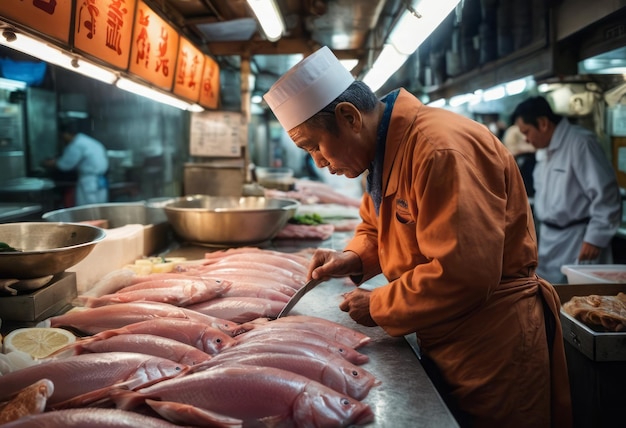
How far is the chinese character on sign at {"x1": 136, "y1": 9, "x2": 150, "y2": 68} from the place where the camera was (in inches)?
160

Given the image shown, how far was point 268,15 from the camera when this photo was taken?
379 centimetres

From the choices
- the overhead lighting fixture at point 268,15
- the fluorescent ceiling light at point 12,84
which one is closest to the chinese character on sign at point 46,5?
the overhead lighting fixture at point 268,15

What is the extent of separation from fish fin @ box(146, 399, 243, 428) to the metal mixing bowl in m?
1.14

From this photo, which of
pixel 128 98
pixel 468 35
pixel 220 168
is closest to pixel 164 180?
pixel 128 98

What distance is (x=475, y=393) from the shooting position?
2.03 metres

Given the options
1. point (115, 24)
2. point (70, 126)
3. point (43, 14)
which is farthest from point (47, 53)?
point (70, 126)

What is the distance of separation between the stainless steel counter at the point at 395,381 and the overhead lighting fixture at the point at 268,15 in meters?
A: 2.25

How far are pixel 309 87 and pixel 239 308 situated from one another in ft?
4.07

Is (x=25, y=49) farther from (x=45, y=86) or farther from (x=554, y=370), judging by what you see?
(x=45, y=86)

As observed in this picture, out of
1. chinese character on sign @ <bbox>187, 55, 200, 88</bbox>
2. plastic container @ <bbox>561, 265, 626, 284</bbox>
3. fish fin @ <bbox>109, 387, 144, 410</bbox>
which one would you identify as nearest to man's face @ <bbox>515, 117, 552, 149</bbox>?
plastic container @ <bbox>561, 265, 626, 284</bbox>

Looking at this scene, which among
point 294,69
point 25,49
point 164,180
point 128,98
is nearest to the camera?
point 294,69

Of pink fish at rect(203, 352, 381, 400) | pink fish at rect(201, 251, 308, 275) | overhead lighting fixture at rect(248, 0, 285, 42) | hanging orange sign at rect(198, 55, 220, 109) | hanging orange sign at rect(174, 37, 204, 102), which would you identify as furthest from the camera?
hanging orange sign at rect(198, 55, 220, 109)

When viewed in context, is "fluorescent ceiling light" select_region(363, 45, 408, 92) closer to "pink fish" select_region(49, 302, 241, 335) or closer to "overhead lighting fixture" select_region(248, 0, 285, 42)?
"overhead lighting fixture" select_region(248, 0, 285, 42)

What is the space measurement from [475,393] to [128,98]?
10.7 meters
